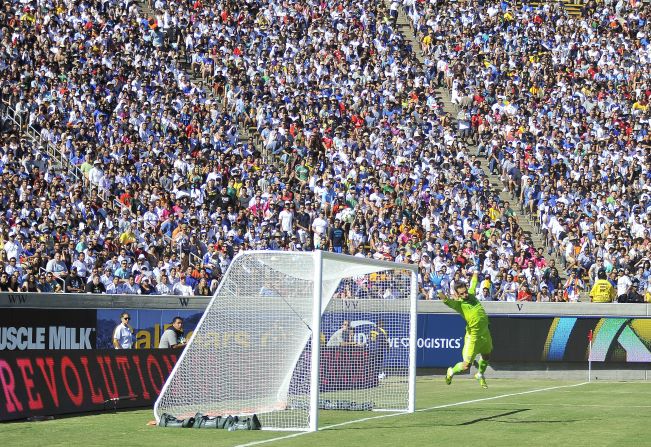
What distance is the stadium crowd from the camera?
2958 centimetres

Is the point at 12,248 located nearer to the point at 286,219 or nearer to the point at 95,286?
the point at 95,286

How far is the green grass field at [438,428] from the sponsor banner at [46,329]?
3208 mm

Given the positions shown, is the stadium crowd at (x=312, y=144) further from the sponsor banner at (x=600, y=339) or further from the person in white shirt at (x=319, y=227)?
the sponsor banner at (x=600, y=339)

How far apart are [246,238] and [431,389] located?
7885 mm

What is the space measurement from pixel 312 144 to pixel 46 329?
52.8 ft

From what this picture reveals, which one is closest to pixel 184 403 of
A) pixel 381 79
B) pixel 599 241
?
pixel 599 241

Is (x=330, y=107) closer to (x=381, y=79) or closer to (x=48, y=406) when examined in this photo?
(x=381, y=79)

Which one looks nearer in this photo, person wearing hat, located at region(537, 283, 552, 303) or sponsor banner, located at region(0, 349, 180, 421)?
sponsor banner, located at region(0, 349, 180, 421)

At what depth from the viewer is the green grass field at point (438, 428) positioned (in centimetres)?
1517

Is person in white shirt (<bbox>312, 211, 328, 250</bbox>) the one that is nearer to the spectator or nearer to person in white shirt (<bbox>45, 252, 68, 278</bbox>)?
the spectator

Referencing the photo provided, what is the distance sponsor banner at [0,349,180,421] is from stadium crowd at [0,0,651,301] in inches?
179

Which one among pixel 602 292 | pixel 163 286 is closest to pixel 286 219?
pixel 163 286

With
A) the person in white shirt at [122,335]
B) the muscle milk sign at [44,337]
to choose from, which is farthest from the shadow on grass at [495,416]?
the muscle milk sign at [44,337]

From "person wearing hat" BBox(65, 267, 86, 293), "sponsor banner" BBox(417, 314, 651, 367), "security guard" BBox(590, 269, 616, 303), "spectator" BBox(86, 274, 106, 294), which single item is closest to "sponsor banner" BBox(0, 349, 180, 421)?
"person wearing hat" BBox(65, 267, 86, 293)
